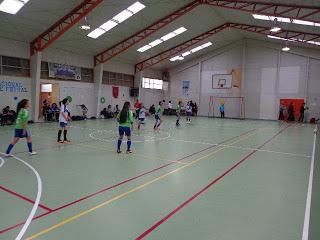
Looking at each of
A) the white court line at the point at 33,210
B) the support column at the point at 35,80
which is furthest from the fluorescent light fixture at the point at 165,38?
the white court line at the point at 33,210

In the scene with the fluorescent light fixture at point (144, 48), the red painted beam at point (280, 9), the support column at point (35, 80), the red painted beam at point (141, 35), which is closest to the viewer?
the red painted beam at point (280, 9)

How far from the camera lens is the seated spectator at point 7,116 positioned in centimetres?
1714

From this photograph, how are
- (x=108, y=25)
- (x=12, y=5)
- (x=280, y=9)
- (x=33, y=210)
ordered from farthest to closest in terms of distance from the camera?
(x=108, y=25) → (x=280, y=9) → (x=12, y=5) → (x=33, y=210)

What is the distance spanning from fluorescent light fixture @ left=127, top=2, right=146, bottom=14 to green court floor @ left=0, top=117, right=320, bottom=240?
1104 centimetres

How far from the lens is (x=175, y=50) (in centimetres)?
2783

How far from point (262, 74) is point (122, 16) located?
55.6ft

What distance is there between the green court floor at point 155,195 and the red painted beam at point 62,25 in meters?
9.19

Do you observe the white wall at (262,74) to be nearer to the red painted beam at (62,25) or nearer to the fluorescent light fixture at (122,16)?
the fluorescent light fixture at (122,16)

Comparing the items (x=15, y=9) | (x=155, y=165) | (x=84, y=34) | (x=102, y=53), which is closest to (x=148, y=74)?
(x=102, y=53)

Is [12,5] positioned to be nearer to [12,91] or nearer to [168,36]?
[12,91]

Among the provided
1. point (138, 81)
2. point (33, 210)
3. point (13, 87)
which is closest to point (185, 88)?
point (138, 81)

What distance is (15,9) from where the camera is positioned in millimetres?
14469

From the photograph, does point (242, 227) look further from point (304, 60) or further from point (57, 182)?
point (304, 60)

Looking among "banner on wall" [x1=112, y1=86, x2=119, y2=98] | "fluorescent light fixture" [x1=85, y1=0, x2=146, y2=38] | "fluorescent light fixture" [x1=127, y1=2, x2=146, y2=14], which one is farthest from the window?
"fluorescent light fixture" [x1=127, y1=2, x2=146, y2=14]
